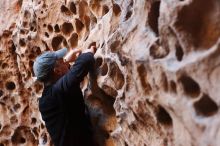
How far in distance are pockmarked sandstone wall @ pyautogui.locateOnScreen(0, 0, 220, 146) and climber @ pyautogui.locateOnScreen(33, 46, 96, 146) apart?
0.06m

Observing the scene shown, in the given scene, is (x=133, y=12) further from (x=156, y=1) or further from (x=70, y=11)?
(x=70, y=11)

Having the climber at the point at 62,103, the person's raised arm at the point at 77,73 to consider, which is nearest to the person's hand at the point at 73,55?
the climber at the point at 62,103

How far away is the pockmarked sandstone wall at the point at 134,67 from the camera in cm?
117

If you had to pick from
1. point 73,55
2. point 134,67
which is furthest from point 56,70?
point 134,67

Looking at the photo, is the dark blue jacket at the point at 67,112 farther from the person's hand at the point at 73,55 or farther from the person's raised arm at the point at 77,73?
the person's hand at the point at 73,55

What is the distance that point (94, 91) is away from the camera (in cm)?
183

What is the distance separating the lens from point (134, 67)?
4.68 feet

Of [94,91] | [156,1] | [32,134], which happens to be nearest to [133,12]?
[156,1]

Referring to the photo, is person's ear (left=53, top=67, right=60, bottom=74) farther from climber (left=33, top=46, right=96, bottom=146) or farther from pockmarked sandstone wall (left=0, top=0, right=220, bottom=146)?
pockmarked sandstone wall (left=0, top=0, right=220, bottom=146)

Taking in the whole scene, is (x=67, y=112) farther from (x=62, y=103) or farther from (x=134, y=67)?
(x=134, y=67)

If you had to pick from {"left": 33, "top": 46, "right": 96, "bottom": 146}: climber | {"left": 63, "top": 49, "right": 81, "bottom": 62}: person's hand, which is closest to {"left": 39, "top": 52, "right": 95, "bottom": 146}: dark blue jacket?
{"left": 33, "top": 46, "right": 96, "bottom": 146}: climber

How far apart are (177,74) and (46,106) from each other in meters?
0.78

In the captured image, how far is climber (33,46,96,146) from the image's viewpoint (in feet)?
5.81

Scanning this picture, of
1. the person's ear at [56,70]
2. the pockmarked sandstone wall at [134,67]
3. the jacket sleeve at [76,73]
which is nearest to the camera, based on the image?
the pockmarked sandstone wall at [134,67]
